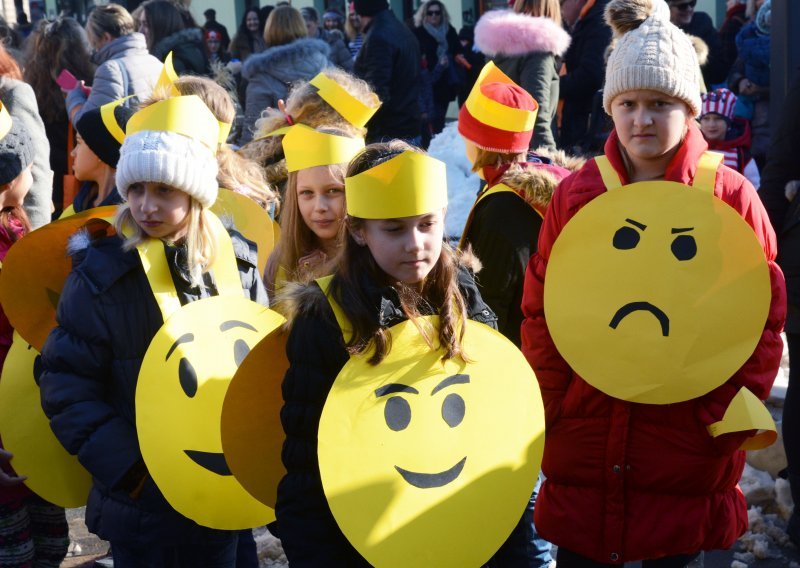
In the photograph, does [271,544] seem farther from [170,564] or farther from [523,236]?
[523,236]

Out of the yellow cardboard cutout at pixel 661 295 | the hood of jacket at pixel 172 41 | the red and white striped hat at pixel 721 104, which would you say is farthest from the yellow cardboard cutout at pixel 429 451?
the hood of jacket at pixel 172 41

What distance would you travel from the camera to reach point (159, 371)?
2900mm

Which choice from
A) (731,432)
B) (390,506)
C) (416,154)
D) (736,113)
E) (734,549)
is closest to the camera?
(390,506)

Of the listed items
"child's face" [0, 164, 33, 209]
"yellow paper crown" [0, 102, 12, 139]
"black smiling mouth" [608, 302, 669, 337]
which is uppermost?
"yellow paper crown" [0, 102, 12, 139]

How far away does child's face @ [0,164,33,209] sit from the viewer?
3875mm

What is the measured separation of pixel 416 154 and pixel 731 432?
1.06 meters

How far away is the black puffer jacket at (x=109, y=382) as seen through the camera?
116 inches


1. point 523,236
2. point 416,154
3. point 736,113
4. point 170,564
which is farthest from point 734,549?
point 736,113

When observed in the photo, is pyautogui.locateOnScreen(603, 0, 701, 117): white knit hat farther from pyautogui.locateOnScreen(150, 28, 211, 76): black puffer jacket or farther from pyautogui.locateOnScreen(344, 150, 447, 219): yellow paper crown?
pyautogui.locateOnScreen(150, 28, 211, 76): black puffer jacket

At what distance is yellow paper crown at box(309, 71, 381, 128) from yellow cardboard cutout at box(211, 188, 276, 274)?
0.53 m

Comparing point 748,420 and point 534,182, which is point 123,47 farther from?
point 748,420

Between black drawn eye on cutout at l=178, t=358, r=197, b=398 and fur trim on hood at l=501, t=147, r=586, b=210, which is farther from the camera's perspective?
fur trim on hood at l=501, t=147, r=586, b=210

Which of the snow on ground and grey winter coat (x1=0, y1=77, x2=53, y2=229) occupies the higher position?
grey winter coat (x1=0, y1=77, x2=53, y2=229)

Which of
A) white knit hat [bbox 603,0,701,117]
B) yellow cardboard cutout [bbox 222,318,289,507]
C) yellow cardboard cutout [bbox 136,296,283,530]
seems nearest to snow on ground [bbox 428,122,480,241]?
white knit hat [bbox 603,0,701,117]
